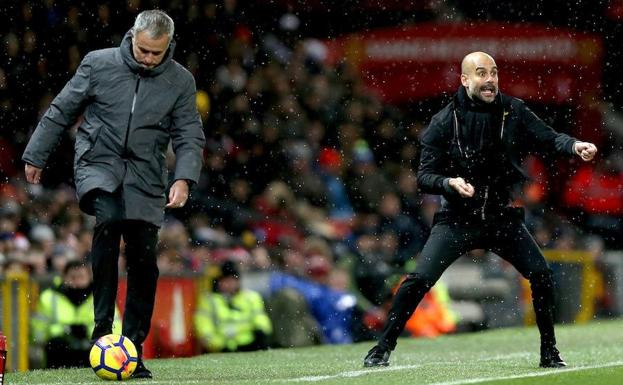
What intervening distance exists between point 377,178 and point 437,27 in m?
4.46

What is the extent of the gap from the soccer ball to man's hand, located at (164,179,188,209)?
78cm

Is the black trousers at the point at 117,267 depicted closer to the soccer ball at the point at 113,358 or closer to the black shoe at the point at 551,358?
the soccer ball at the point at 113,358

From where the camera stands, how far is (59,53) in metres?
16.4

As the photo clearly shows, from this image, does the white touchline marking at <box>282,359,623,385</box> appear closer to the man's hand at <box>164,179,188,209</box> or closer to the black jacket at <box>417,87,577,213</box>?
the black jacket at <box>417,87,577,213</box>

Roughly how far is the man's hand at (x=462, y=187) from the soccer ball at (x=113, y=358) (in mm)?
1965

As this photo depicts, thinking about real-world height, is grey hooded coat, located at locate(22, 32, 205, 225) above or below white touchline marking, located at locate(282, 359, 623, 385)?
above

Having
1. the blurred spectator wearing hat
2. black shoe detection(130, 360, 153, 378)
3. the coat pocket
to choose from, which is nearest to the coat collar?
the coat pocket

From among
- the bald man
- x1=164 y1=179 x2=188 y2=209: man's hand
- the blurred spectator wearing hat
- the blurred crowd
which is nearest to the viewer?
x1=164 y1=179 x2=188 y2=209: man's hand

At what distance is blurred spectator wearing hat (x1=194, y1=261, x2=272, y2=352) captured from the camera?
13133 millimetres

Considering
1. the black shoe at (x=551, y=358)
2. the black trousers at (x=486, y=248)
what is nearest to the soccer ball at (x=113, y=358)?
the black trousers at (x=486, y=248)

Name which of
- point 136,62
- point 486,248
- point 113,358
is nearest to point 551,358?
point 486,248

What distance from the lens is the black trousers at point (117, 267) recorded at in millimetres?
8125

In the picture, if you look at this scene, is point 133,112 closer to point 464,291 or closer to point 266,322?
point 266,322

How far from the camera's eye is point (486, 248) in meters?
8.62
